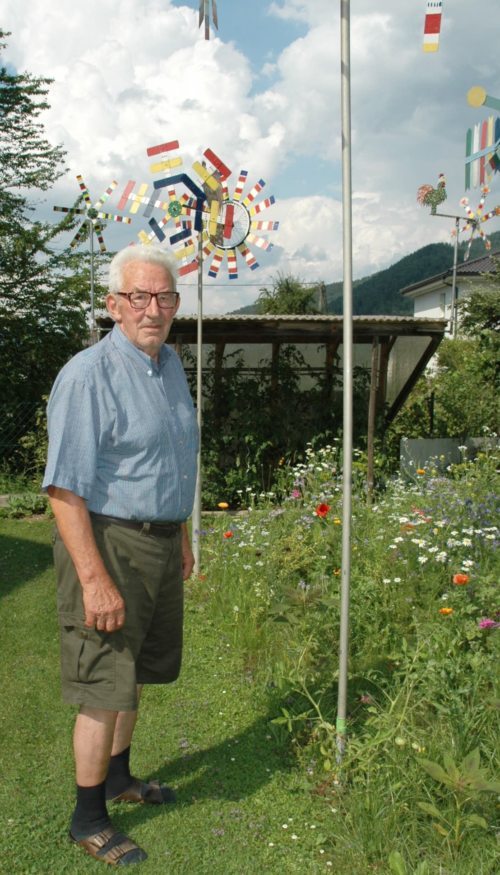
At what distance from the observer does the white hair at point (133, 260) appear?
89.7 inches

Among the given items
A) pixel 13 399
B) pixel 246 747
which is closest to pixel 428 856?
Result: pixel 246 747

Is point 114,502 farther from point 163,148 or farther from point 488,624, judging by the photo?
point 163,148

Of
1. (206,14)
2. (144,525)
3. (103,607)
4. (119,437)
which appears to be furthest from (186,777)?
(206,14)

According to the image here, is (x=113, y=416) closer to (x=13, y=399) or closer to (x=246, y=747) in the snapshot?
(x=246, y=747)

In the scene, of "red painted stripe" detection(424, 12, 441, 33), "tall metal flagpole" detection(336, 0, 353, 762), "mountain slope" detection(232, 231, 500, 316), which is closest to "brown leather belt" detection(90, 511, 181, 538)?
"tall metal flagpole" detection(336, 0, 353, 762)

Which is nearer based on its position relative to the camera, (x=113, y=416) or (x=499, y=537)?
(x=113, y=416)

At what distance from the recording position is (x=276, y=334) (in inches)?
283

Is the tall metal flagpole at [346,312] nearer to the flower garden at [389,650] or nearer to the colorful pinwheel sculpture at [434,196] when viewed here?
the flower garden at [389,650]

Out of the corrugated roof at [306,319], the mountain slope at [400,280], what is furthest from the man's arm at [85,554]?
the mountain slope at [400,280]

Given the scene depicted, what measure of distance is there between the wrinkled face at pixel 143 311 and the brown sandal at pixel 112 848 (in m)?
1.51

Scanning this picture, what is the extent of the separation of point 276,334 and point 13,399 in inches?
166

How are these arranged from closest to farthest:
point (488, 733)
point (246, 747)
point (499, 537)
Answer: point (488, 733)
point (246, 747)
point (499, 537)

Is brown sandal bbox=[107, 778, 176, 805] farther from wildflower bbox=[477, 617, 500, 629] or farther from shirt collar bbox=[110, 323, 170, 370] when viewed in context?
shirt collar bbox=[110, 323, 170, 370]

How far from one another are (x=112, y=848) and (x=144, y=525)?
3.32 ft
